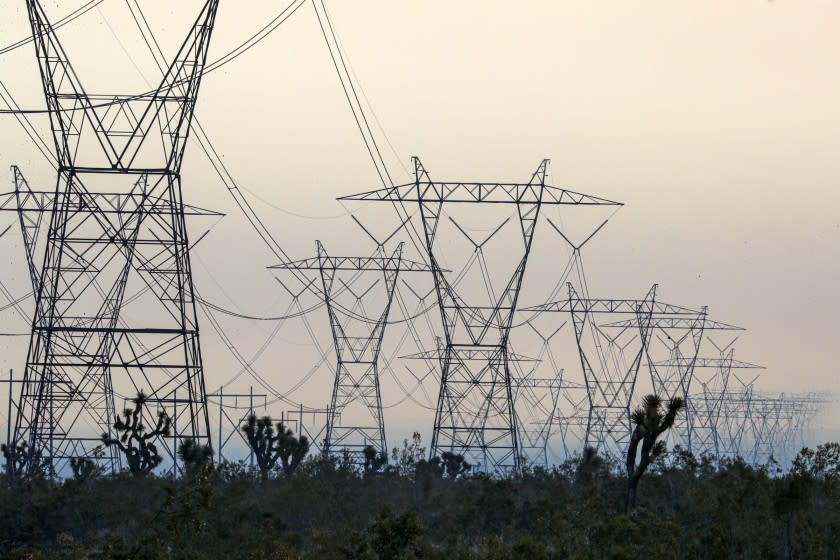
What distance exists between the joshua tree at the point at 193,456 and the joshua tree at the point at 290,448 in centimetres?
1355

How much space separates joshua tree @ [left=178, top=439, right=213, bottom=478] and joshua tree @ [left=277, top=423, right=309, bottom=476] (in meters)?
13.5

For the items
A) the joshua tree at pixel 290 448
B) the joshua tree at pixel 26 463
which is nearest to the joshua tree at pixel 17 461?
the joshua tree at pixel 26 463

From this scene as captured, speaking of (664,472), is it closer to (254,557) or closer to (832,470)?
(832,470)

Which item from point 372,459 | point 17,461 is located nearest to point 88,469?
point 17,461

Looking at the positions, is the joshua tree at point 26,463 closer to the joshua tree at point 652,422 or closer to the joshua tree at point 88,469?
the joshua tree at point 88,469

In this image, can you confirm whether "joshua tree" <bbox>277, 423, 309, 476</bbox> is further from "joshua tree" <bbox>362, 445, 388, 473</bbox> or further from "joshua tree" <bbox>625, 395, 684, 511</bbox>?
"joshua tree" <bbox>625, 395, 684, 511</bbox>

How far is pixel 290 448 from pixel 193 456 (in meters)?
20.9

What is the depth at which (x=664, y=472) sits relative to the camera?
85625 millimetres

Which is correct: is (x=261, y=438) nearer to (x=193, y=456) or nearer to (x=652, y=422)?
(x=193, y=456)

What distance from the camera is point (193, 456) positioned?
248ft

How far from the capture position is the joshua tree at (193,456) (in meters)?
67.6

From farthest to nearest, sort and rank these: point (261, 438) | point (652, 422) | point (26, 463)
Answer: point (261, 438), point (26, 463), point (652, 422)

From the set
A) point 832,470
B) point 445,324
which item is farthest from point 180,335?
point 832,470

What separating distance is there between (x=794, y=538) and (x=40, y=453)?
33448 mm
